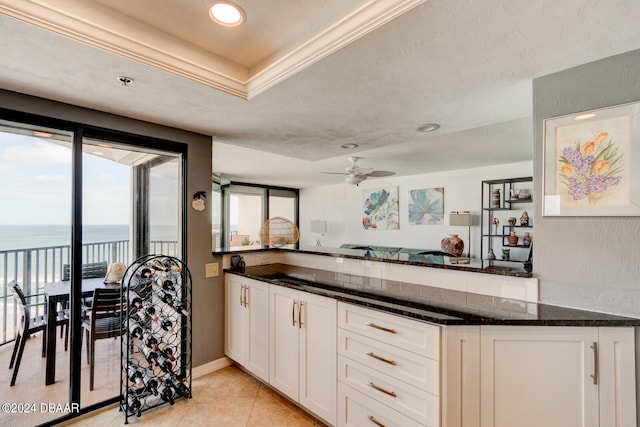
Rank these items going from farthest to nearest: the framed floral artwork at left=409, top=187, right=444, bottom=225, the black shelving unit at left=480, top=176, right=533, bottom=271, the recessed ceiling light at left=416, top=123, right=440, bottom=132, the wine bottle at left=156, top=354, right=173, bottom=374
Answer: the framed floral artwork at left=409, top=187, right=444, bottom=225
the black shelving unit at left=480, top=176, right=533, bottom=271
the recessed ceiling light at left=416, top=123, right=440, bottom=132
the wine bottle at left=156, top=354, right=173, bottom=374

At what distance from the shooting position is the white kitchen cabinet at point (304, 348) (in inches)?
78.4

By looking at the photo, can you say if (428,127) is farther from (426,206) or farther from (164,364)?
(426,206)

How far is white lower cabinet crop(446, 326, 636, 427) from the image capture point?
4.55 ft

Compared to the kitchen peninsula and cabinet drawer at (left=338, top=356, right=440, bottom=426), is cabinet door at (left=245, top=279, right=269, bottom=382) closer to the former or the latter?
the kitchen peninsula

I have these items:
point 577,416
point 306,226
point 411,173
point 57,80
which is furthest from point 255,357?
point 306,226

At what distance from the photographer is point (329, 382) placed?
1985mm

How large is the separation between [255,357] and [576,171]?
2.62 metres

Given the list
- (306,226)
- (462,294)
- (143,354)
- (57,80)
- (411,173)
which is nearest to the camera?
(57,80)

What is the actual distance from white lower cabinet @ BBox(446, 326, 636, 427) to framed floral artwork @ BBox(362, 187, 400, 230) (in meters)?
5.46

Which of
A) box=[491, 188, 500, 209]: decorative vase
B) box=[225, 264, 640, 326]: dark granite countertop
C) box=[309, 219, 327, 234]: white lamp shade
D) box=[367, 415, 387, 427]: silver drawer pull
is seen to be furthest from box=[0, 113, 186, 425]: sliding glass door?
box=[309, 219, 327, 234]: white lamp shade

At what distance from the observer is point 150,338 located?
2318mm

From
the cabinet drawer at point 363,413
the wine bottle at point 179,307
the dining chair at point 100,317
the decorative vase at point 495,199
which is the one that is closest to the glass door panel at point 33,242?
the dining chair at point 100,317

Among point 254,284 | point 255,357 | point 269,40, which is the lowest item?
point 255,357

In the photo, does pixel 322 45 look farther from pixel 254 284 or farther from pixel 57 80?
pixel 254 284
